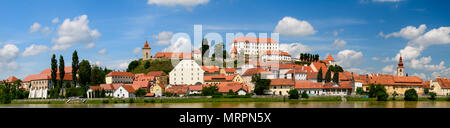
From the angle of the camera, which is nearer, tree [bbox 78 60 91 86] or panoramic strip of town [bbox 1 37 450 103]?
panoramic strip of town [bbox 1 37 450 103]

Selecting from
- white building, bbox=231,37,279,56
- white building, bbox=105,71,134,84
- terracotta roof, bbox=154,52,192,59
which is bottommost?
white building, bbox=105,71,134,84

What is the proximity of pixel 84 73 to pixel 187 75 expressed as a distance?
1595cm

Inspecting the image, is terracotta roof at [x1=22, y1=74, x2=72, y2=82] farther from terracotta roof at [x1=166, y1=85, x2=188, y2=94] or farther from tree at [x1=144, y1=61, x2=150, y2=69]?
terracotta roof at [x1=166, y1=85, x2=188, y2=94]

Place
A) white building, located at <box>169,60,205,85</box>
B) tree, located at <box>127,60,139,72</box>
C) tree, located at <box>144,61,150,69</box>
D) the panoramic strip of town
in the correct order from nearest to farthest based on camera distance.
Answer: the panoramic strip of town < white building, located at <box>169,60,205,85</box> < tree, located at <box>144,61,150,69</box> < tree, located at <box>127,60,139,72</box>

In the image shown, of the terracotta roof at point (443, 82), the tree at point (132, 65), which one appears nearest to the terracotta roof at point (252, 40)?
the tree at point (132, 65)

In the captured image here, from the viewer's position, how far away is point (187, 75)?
237 ft

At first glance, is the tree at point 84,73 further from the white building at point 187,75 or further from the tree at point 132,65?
the tree at point 132,65

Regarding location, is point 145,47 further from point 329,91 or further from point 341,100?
point 341,100

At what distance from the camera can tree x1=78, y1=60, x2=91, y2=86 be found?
66.8m

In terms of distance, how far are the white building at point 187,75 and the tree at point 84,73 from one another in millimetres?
12953

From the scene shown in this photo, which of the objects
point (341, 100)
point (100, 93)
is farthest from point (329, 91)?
point (100, 93)

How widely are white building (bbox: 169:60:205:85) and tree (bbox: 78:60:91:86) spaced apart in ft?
42.5

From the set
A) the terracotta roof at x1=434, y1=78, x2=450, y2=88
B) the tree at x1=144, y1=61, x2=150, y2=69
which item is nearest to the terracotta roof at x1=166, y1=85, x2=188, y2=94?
the tree at x1=144, y1=61, x2=150, y2=69
